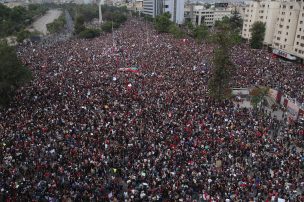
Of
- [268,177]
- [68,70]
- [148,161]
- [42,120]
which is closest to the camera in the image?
[268,177]

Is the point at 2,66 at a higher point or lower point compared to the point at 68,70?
higher

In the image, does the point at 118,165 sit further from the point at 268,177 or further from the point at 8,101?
the point at 8,101

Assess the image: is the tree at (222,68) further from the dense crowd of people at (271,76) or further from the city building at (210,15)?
the city building at (210,15)

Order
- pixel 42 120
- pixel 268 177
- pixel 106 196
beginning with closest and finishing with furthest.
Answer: pixel 106 196, pixel 268 177, pixel 42 120

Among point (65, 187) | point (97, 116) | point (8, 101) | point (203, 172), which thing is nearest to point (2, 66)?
point (8, 101)

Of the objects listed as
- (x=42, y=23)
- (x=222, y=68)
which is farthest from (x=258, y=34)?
(x=42, y=23)

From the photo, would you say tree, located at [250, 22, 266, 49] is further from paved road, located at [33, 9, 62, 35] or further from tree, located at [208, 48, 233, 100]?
paved road, located at [33, 9, 62, 35]

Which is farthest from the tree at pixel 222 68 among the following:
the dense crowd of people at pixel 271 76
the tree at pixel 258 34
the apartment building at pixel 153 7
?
the apartment building at pixel 153 7
